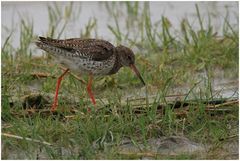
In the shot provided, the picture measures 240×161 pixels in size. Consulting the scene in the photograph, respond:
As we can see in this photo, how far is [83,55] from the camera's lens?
24.0 ft

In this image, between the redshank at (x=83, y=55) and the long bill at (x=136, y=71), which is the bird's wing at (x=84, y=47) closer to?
the redshank at (x=83, y=55)

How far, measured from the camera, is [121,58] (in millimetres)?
7758

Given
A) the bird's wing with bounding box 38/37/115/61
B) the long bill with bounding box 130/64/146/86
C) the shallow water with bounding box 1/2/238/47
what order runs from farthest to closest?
1. the shallow water with bounding box 1/2/238/47
2. the long bill with bounding box 130/64/146/86
3. the bird's wing with bounding box 38/37/115/61

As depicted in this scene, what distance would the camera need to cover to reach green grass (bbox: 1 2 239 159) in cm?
596

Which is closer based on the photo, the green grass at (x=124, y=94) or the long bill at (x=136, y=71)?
the green grass at (x=124, y=94)

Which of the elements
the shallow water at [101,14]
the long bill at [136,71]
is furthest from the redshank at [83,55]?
the shallow water at [101,14]

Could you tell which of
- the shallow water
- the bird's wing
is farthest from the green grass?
the bird's wing

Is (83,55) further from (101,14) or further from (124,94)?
(101,14)

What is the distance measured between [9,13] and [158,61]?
8.04 ft

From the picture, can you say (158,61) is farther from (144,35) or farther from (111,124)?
(111,124)

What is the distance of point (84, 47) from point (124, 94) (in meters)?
0.70

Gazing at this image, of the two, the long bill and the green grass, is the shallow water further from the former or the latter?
the long bill

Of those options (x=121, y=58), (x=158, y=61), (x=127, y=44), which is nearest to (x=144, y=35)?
(x=127, y=44)

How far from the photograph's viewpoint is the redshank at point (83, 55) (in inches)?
285
